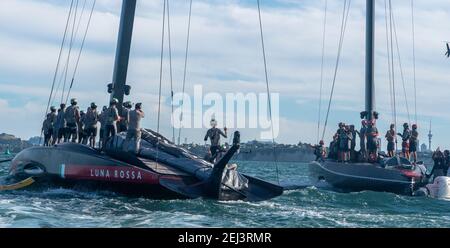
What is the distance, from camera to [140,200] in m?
16.0

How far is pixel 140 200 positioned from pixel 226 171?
84.0 inches

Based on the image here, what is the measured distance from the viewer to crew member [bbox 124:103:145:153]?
17217 mm

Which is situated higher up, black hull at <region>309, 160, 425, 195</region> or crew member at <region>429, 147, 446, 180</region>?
crew member at <region>429, 147, 446, 180</region>

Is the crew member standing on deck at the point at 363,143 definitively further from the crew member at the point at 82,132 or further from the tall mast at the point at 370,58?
the crew member at the point at 82,132

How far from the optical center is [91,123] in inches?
774

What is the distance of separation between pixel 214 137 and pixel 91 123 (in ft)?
10.5

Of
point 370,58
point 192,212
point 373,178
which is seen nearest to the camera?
point 192,212

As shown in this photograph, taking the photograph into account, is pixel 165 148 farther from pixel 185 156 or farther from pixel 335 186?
pixel 335 186

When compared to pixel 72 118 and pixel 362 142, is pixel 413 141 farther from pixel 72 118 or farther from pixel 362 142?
pixel 72 118

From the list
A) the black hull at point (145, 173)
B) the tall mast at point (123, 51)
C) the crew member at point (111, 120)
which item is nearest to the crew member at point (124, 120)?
the tall mast at point (123, 51)

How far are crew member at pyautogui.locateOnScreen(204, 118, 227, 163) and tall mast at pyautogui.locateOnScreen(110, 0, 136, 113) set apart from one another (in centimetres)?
236

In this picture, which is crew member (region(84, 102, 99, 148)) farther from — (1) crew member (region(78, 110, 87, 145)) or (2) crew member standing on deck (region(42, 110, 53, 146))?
(2) crew member standing on deck (region(42, 110, 53, 146))

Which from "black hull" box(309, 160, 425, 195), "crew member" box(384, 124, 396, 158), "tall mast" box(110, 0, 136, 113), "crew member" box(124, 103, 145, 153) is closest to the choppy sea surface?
"crew member" box(124, 103, 145, 153)

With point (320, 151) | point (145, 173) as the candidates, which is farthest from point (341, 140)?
point (145, 173)
